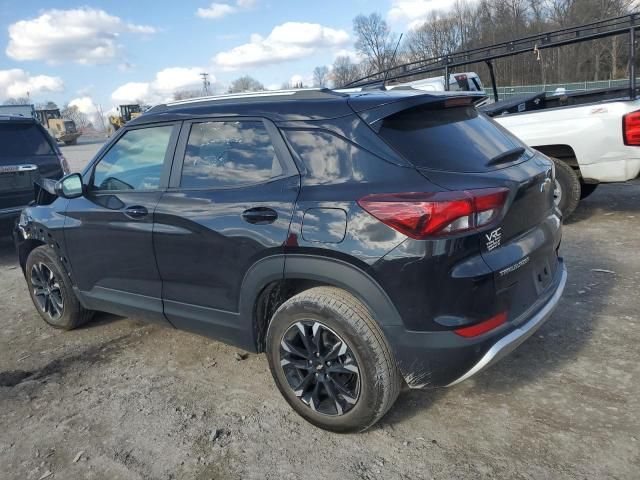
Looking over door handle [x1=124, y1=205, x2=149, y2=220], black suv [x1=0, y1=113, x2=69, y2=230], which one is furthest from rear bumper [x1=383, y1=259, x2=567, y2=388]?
→ black suv [x1=0, y1=113, x2=69, y2=230]

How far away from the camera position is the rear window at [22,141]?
722 centimetres

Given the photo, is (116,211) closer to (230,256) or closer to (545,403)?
(230,256)

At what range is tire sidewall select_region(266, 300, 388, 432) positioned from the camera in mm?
2566

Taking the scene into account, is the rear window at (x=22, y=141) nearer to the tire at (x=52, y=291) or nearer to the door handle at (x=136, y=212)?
the tire at (x=52, y=291)

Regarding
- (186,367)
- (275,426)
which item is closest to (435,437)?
(275,426)

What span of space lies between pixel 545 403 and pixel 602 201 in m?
5.52

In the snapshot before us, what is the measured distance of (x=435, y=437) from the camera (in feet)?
8.97

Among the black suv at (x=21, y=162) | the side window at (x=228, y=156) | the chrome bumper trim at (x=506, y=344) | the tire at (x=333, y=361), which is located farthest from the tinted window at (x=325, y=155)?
the black suv at (x=21, y=162)

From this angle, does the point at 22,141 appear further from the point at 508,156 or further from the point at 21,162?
the point at 508,156

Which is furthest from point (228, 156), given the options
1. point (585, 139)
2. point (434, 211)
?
point (585, 139)

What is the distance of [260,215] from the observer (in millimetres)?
2814

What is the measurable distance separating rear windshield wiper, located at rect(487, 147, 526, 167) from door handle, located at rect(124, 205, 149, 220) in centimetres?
212

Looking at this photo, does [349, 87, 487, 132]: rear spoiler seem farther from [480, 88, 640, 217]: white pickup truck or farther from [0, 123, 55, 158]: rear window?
[0, 123, 55, 158]: rear window

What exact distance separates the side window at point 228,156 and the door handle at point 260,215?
0.60ft
